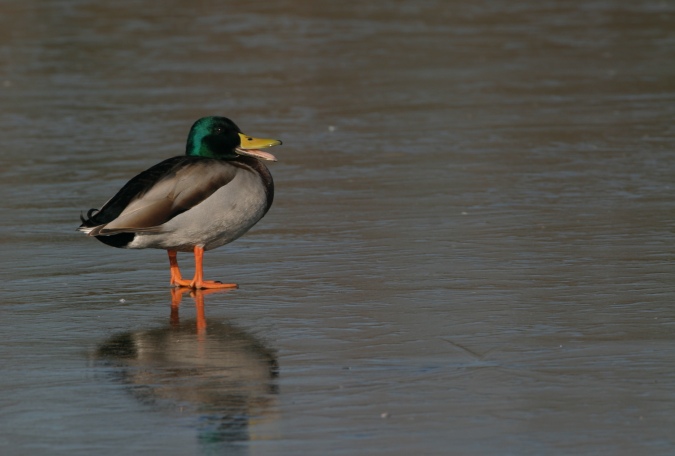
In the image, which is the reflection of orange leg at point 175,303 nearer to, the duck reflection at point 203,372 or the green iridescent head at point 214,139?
the duck reflection at point 203,372

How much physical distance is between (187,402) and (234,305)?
1.75 metres

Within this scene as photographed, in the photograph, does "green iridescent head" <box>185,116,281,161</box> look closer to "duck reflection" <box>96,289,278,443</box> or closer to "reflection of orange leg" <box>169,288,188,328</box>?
"reflection of orange leg" <box>169,288,188,328</box>

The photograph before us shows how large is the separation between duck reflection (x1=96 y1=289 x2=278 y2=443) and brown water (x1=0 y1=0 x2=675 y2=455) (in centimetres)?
2

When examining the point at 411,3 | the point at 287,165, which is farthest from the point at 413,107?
the point at 411,3

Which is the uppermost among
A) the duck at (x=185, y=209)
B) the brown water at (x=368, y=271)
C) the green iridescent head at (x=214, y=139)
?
the green iridescent head at (x=214, y=139)

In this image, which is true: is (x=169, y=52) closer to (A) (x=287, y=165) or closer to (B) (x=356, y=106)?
(B) (x=356, y=106)

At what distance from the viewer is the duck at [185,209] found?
7.05 metres

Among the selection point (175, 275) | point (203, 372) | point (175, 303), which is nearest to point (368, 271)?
point (175, 275)

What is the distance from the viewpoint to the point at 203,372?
5.62 m

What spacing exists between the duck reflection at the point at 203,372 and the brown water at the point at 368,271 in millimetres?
16

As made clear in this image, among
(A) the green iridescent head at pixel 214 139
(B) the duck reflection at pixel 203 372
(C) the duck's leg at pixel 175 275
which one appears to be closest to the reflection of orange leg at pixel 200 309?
(B) the duck reflection at pixel 203 372

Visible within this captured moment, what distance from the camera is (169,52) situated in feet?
65.3

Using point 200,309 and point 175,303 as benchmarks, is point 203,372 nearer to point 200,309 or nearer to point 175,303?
point 200,309

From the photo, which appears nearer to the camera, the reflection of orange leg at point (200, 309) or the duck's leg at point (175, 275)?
the reflection of orange leg at point (200, 309)
